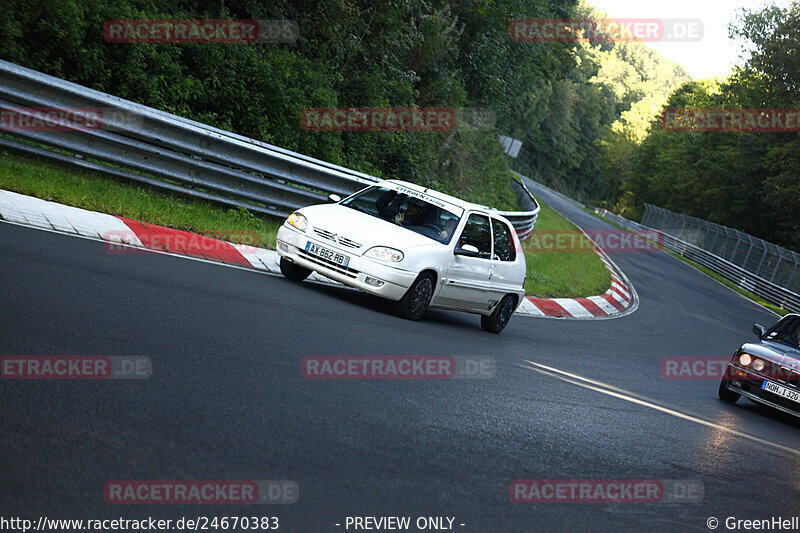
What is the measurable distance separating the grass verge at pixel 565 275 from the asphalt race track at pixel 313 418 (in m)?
7.69

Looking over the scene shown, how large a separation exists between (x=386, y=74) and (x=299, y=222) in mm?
13360

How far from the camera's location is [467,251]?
1095cm

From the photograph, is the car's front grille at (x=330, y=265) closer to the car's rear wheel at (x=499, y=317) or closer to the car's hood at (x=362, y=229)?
the car's hood at (x=362, y=229)

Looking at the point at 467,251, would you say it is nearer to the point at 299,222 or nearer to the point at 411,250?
the point at 411,250

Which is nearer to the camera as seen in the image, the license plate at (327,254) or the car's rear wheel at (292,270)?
the license plate at (327,254)

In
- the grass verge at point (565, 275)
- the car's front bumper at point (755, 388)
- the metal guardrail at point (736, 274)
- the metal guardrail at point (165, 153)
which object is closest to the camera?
the car's front bumper at point (755, 388)

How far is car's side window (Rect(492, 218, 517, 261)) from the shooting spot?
12.0 meters

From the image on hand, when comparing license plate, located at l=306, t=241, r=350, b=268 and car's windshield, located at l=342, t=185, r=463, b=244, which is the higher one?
car's windshield, located at l=342, t=185, r=463, b=244

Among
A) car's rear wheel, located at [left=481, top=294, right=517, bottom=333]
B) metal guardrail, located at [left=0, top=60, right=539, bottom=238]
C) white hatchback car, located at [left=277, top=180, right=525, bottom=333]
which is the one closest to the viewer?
white hatchback car, located at [left=277, top=180, right=525, bottom=333]

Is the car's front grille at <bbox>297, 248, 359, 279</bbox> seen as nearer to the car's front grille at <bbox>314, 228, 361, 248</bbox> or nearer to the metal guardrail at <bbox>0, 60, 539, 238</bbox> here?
the car's front grille at <bbox>314, 228, 361, 248</bbox>

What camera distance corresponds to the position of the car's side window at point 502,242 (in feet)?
39.4

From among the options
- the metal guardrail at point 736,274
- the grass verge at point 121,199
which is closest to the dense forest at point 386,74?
the grass verge at point 121,199

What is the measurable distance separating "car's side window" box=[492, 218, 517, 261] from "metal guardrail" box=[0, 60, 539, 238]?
3.12 metres

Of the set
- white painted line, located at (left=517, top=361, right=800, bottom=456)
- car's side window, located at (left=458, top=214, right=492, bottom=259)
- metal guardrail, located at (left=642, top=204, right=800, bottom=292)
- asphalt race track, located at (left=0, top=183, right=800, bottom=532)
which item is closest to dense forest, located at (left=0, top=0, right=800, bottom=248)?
metal guardrail, located at (left=642, top=204, right=800, bottom=292)
